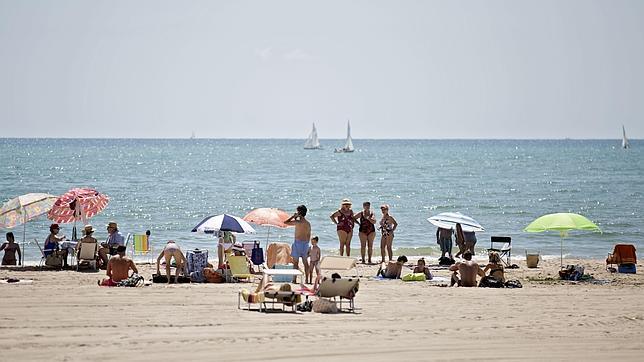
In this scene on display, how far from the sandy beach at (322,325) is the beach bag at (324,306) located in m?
0.22

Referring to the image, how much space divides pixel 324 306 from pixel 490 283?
393 cm

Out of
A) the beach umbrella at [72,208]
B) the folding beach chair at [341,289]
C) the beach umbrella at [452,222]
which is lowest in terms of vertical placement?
the folding beach chair at [341,289]

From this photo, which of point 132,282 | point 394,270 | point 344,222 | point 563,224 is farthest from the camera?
point 344,222

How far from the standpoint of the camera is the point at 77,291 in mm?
13109

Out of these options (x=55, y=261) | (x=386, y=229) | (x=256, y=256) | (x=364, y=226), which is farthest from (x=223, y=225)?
(x=386, y=229)

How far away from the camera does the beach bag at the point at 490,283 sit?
15000mm

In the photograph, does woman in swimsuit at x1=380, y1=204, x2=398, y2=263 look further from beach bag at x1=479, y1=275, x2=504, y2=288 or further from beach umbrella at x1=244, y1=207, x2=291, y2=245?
beach bag at x1=479, y1=275, x2=504, y2=288

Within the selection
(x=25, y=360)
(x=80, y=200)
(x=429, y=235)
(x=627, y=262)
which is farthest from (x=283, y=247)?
(x=429, y=235)

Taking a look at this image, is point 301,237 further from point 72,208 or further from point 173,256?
point 72,208

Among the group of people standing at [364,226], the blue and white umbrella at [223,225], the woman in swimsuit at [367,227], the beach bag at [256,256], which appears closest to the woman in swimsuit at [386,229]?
the group of people standing at [364,226]

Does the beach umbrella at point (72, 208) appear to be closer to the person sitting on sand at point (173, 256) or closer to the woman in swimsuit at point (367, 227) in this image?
the person sitting on sand at point (173, 256)

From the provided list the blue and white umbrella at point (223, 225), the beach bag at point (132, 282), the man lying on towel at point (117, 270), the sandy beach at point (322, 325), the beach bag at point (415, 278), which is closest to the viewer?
the sandy beach at point (322, 325)

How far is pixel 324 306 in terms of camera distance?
12.1 meters

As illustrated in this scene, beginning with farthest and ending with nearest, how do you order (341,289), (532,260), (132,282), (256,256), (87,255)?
(532,260), (256,256), (87,255), (132,282), (341,289)
